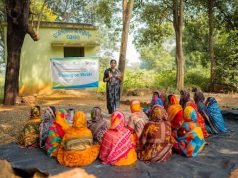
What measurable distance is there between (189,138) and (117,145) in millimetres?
1194

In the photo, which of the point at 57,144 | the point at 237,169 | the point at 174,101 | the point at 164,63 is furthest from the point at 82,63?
the point at 164,63

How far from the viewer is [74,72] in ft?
45.3

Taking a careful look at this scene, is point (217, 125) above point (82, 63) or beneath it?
beneath

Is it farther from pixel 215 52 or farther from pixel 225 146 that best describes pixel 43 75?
pixel 225 146

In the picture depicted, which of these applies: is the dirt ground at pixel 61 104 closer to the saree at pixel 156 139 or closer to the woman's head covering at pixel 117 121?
the woman's head covering at pixel 117 121

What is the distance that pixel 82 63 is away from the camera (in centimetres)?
1403

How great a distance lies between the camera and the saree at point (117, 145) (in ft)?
Answer: 16.7

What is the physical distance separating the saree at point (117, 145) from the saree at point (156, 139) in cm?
21

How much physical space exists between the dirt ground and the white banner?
0.54m

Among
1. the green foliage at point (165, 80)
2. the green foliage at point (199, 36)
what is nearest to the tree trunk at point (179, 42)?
the green foliage at point (165, 80)

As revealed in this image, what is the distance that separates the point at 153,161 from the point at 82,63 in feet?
30.5

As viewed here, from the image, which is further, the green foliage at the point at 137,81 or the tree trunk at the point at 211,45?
the green foliage at the point at 137,81

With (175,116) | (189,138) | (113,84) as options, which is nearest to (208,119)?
(175,116)

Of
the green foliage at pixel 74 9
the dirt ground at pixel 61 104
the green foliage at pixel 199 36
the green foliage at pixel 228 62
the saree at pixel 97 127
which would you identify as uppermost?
the green foliage at pixel 74 9
